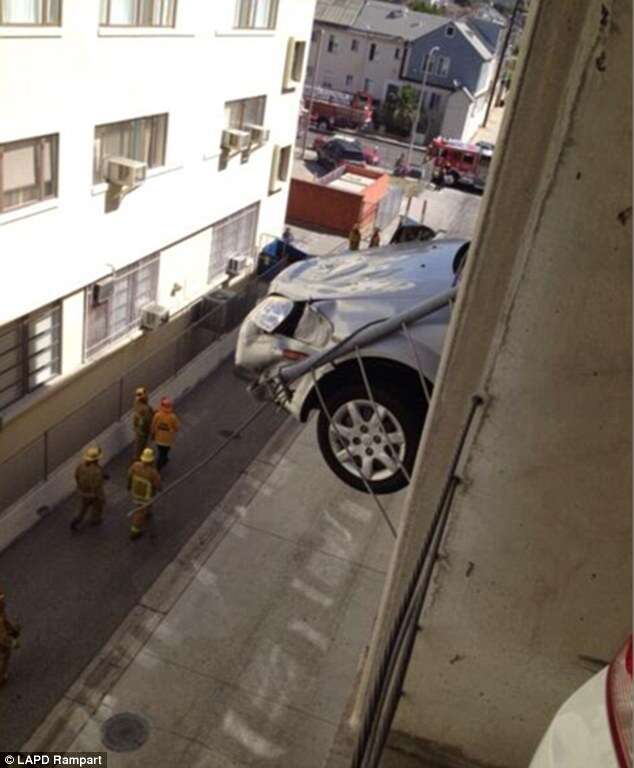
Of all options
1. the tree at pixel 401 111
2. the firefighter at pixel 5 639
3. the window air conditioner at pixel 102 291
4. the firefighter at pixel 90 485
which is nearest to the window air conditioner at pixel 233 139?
the window air conditioner at pixel 102 291

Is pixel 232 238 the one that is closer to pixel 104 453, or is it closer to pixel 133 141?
pixel 133 141

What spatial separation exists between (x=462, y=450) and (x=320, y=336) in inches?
117

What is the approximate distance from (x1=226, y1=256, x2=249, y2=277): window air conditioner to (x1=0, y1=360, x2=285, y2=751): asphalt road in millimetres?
4944

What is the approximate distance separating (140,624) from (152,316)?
6.81m

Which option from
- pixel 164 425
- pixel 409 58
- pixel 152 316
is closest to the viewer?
pixel 164 425

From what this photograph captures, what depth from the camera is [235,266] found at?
1772cm

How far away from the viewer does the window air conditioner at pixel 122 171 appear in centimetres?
1184

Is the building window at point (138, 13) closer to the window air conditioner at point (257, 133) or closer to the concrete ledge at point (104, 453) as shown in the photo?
the window air conditioner at point (257, 133)

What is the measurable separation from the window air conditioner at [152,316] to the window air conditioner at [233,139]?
11.8 feet

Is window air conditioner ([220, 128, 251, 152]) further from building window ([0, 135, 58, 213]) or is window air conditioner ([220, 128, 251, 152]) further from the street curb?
the street curb

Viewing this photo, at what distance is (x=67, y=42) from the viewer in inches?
398

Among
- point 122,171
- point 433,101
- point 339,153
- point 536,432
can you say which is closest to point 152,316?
point 122,171

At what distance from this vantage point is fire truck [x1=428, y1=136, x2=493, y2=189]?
1452 inches

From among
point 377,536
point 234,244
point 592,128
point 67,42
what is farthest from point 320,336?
point 234,244
